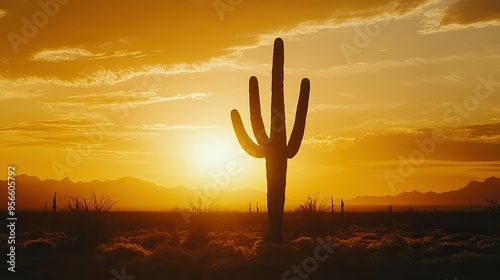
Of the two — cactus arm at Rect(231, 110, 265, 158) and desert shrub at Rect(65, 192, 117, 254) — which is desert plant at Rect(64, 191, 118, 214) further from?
Answer: cactus arm at Rect(231, 110, 265, 158)

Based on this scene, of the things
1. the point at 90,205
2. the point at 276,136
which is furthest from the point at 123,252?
the point at 276,136

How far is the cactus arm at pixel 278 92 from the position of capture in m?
24.8

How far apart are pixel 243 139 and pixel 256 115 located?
127 centimetres

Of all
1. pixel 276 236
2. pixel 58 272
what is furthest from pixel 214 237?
pixel 58 272

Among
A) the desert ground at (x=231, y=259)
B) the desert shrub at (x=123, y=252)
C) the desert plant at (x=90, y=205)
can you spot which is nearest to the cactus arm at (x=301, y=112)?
the desert ground at (x=231, y=259)

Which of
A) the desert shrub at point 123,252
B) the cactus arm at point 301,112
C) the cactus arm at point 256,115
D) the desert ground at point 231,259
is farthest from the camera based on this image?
the cactus arm at point 256,115

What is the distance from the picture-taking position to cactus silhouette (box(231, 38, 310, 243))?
2481cm

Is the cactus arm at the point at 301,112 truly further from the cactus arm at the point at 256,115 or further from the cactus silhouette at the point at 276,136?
the cactus arm at the point at 256,115

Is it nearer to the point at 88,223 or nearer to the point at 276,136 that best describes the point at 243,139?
the point at 276,136

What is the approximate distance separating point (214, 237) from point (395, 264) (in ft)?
37.9

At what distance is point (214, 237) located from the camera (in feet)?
97.3

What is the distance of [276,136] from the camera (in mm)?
25312

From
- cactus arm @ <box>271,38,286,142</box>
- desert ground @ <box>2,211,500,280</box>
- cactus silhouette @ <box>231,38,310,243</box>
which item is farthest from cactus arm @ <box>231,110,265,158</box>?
desert ground @ <box>2,211,500,280</box>

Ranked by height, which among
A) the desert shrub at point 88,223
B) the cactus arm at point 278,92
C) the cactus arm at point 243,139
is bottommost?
the desert shrub at point 88,223
